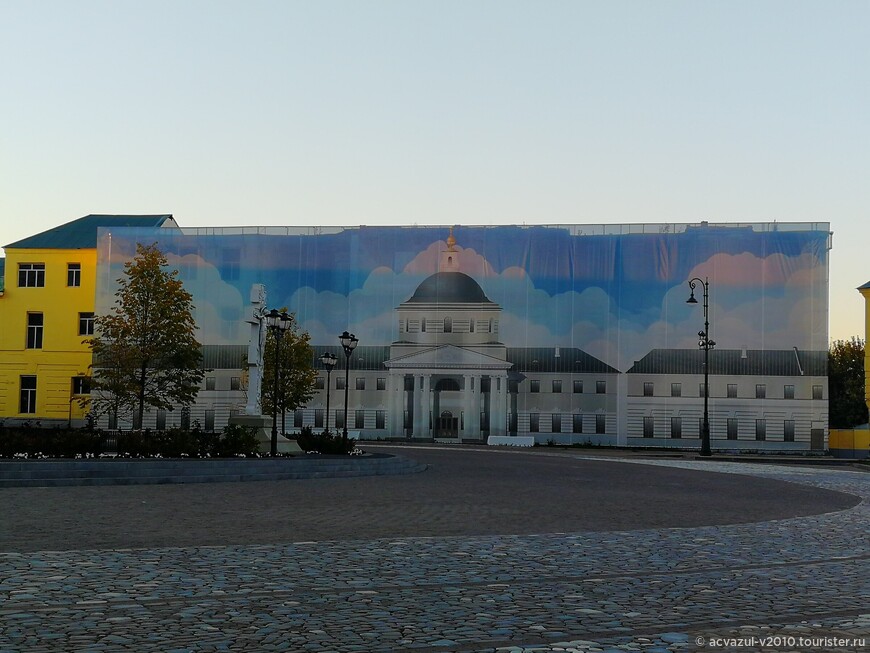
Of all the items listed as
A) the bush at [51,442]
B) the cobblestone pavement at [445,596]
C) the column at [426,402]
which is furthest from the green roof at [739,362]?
the cobblestone pavement at [445,596]

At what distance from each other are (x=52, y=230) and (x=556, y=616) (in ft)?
267

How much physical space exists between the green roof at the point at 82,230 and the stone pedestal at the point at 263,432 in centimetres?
4949

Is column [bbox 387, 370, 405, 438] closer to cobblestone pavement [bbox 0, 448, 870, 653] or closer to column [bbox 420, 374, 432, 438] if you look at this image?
column [bbox 420, 374, 432, 438]

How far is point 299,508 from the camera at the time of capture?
62.1 feet

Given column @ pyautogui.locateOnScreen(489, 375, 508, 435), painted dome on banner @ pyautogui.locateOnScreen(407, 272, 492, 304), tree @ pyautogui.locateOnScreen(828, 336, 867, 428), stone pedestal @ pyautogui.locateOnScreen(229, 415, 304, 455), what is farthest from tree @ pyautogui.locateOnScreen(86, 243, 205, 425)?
tree @ pyautogui.locateOnScreen(828, 336, 867, 428)

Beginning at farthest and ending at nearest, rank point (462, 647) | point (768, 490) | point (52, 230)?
point (52, 230) < point (768, 490) < point (462, 647)

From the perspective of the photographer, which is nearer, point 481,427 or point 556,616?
point 556,616

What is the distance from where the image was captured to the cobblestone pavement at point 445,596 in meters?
7.78

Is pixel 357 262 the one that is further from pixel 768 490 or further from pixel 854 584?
pixel 854 584

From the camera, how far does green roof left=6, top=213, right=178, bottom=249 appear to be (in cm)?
8088

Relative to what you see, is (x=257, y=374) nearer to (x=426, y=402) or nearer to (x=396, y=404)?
(x=396, y=404)

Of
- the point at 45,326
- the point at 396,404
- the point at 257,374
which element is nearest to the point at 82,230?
the point at 45,326

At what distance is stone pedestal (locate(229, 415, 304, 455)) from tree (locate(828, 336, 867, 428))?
7523 centimetres

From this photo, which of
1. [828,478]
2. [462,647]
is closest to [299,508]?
[462,647]
